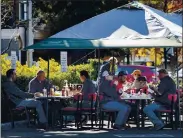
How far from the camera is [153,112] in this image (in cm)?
1476

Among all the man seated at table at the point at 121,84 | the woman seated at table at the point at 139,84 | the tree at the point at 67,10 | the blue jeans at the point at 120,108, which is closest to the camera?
the blue jeans at the point at 120,108

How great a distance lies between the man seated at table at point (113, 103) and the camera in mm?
14758

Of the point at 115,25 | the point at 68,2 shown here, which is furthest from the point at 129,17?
the point at 68,2

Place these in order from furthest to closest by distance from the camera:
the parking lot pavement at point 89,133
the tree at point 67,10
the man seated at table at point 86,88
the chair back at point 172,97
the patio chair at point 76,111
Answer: the tree at point 67,10 → the man seated at table at point 86,88 → the patio chair at point 76,111 → the chair back at point 172,97 → the parking lot pavement at point 89,133

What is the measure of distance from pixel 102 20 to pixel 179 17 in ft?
6.78

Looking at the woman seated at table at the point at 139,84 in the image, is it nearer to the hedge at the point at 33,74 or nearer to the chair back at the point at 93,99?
the chair back at the point at 93,99

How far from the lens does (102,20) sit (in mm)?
15672

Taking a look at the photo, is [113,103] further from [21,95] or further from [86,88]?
[21,95]

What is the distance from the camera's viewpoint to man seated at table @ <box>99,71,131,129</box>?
48.4ft

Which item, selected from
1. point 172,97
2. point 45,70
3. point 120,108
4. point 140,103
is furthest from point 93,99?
point 45,70

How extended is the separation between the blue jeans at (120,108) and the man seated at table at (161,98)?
45 centimetres

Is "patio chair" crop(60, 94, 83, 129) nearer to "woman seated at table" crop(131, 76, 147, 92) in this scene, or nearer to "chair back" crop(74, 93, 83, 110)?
"chair back" crop(74, 93, 83, 110)

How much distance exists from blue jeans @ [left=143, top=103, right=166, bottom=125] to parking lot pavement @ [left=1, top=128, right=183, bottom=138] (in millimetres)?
251

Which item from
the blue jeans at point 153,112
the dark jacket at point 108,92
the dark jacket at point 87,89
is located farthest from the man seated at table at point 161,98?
the dark jacket at point 87,89
